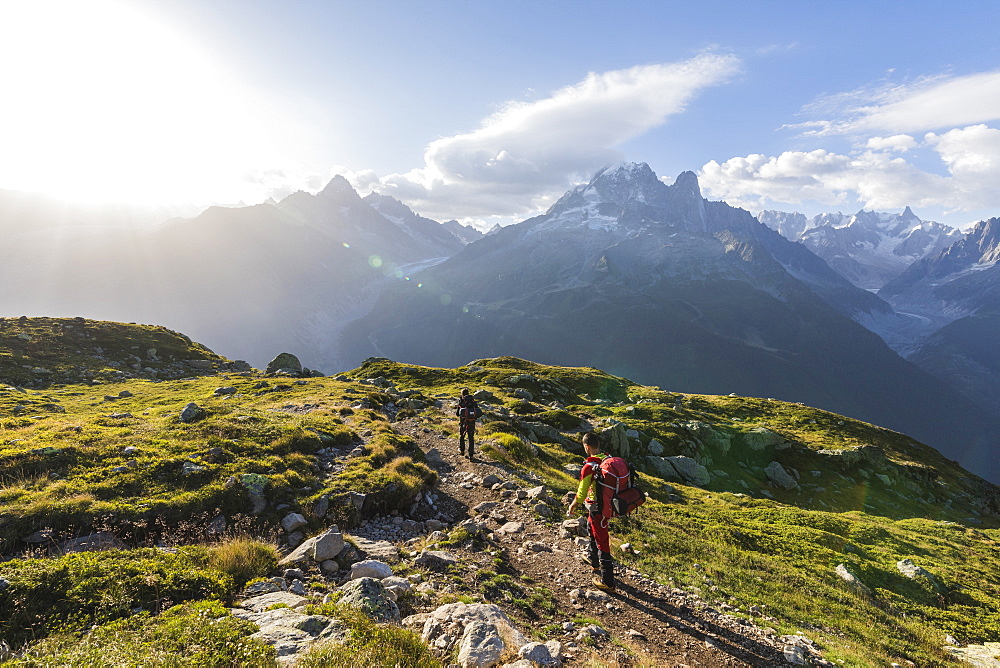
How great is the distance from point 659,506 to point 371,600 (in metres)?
15.9

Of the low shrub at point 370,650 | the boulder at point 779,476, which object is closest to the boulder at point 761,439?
the boulder at point 779,476

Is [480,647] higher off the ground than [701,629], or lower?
higher

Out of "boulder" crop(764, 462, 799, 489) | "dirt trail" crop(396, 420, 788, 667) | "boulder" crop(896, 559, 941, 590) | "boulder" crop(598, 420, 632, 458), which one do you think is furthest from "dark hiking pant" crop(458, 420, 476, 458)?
"boulder" crop(764, 462, 799, 489)

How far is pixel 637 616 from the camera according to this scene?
9.98 m

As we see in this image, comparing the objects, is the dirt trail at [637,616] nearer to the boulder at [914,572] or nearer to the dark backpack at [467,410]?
the dark backpack at [467,410]

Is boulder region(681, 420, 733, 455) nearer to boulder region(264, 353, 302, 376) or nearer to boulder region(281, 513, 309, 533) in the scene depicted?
boulder region(281, 513, 309, 533)

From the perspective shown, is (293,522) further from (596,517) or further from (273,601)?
(596,517)

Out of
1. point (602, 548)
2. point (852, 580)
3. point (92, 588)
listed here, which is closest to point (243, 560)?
point (92, 588)

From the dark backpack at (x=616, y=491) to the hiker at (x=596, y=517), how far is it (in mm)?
29

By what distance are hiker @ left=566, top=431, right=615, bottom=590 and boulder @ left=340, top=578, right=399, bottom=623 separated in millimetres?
5499

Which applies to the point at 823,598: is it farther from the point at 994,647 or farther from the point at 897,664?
the point at 994,647

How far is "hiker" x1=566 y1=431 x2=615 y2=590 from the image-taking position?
1116 centimetres

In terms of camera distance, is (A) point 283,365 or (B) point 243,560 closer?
(B) point 243,560

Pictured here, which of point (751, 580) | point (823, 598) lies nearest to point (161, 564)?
point (751, 580)
